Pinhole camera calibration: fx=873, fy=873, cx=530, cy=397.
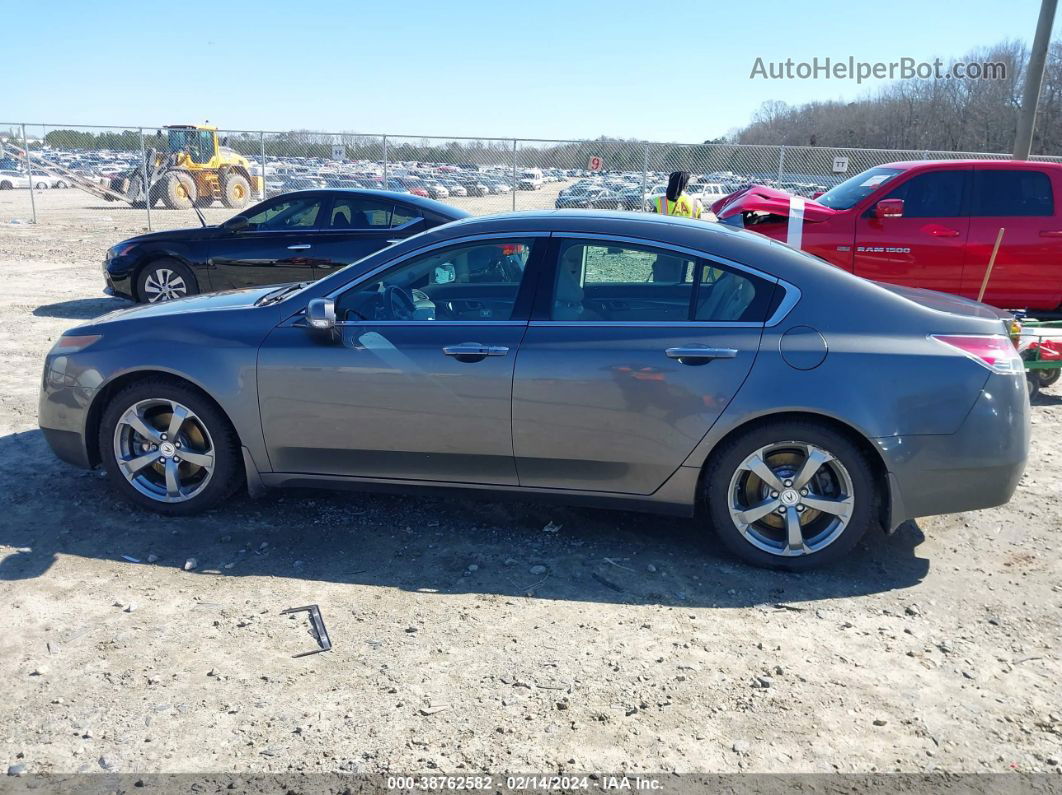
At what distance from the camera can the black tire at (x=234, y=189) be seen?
29953 mm

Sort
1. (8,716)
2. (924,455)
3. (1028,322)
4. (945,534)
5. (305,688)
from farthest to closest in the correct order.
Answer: (1028,322)
(945,534)
(924,455)
(305,688)
(8,716)

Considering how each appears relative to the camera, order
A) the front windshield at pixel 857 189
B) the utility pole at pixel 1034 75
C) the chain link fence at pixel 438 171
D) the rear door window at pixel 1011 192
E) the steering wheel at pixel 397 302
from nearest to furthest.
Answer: the steering wheel at pixel 397 302, the rear door window at pixel 1011 192, the front windshield at pixel 857 189, the utility pole at pixel 1034 75, the chain link fence at pixel 438 171

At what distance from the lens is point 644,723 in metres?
3.00

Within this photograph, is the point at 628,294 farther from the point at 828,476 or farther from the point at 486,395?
the point at 828,476

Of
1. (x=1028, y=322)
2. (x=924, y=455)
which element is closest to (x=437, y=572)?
(x=924, y=455)

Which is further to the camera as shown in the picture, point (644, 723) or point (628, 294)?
point (628, 294)

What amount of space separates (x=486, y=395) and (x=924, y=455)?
6.56ft

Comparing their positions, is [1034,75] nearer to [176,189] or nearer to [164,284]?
[164,284]

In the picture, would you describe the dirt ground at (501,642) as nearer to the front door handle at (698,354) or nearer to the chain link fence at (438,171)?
the front door handle at (698,354)

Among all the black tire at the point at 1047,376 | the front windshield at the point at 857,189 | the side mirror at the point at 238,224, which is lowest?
the black tire at the point at 1047,376

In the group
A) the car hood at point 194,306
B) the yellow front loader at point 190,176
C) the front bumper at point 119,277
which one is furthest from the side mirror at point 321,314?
the yellow front loader at point 190,176

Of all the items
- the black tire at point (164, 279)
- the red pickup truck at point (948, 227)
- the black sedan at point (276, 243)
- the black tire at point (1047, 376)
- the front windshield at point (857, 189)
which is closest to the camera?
the black tire at point (1047, 376)

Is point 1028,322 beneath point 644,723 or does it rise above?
above

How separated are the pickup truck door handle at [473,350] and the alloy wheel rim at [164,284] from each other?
264 inches
